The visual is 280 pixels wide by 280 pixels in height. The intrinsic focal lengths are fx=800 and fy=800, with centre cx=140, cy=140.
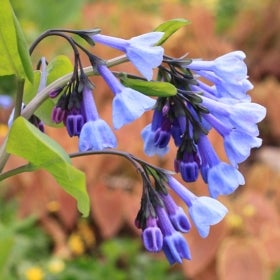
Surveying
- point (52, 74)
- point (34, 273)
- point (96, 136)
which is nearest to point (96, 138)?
point (96, 136)

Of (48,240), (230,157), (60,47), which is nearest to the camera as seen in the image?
(230,157)

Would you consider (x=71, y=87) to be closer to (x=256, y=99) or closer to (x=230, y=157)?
(x=230, y=157)

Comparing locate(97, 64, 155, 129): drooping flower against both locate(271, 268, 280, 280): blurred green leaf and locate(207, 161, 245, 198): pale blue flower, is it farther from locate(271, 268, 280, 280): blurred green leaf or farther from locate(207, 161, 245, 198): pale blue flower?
locate(271, 268, 280, 280): blurred green leaf

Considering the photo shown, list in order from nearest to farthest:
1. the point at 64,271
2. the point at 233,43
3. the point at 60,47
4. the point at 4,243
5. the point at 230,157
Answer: the point at 230,157
the point at 4,243
the point at 64,271
the point at 60,47
the point at 233,43

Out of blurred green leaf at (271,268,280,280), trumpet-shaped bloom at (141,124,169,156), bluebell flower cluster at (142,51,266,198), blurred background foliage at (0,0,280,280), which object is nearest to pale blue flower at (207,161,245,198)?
bluebell flower cluster at (142,51,266,198)

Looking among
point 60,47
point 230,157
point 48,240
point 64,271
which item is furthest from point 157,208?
point 60,47

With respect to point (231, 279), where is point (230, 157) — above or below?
above

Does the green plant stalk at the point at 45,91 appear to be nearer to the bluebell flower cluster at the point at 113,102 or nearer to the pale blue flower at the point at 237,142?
the bluebell flower cluster at the point at 113,102
